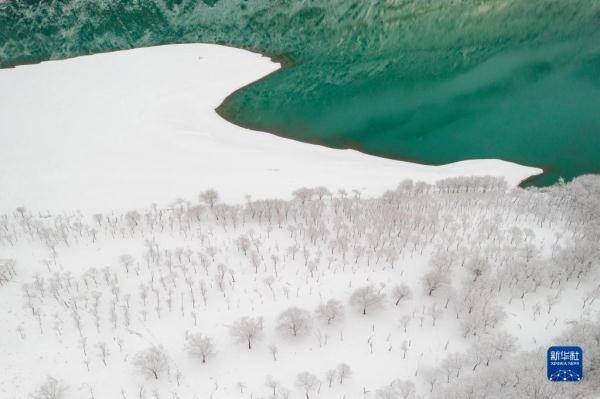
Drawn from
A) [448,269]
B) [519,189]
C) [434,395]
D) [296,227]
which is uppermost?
[519,189]

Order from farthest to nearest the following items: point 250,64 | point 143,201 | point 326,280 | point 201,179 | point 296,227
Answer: point 250,64 → point 201,179 → point 143,201 → point 296,227 → point 326,280

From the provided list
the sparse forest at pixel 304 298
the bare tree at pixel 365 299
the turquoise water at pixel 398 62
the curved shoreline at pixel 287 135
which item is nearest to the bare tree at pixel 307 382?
the sparse forest at pixel 304 298

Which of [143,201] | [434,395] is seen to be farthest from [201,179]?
[434,395]

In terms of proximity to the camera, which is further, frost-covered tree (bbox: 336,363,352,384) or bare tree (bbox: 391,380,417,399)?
frost-covered tree (bbox: 336,363,352,384)

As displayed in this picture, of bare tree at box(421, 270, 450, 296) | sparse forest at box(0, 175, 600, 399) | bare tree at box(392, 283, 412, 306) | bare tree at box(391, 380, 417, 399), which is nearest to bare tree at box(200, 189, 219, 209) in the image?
sparse forest at box(0, 175, 600, 399)

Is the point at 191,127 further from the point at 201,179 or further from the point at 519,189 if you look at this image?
the point at 519,189

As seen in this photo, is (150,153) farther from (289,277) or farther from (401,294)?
(401,294)

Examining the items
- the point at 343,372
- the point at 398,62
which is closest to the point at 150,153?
the point at 343,372

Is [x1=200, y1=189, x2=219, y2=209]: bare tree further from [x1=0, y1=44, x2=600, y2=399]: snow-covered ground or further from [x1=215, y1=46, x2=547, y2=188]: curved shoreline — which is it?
[x1=215, y1=46, x2=547, y2=188]: curved shoreline
